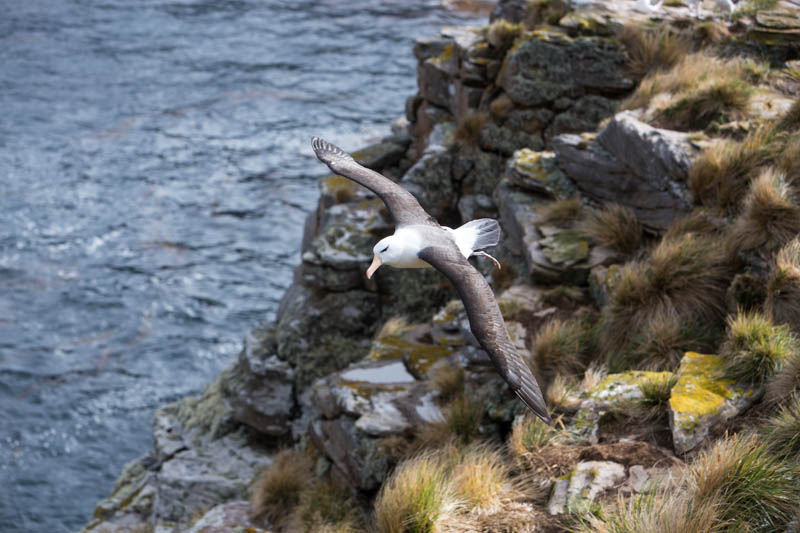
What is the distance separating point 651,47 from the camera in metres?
13.2

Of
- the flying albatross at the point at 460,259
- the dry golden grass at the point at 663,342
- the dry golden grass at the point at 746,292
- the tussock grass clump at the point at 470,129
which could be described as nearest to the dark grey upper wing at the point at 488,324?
the flying albatross at the point at 460,259

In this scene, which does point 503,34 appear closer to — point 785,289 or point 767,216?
point 767,216

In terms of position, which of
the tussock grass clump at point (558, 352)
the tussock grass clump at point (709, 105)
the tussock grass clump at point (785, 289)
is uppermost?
the tussock grass clump at point (709, 105)

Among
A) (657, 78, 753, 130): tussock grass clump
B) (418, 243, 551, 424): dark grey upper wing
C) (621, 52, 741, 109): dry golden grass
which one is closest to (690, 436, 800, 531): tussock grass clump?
(418, 243, 551, 424): dark grey upper wing

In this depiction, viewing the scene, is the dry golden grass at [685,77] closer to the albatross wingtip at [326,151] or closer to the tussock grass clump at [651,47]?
the tussock grass clump at [651,47]

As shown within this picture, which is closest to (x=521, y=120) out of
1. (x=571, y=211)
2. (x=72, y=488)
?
(x=571, y=211)

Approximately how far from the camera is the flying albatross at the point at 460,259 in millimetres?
5059

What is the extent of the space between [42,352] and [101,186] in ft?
36.2

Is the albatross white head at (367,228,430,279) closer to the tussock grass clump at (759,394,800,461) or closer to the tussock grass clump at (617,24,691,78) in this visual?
the tussock grass clump at (759,394,800,461)

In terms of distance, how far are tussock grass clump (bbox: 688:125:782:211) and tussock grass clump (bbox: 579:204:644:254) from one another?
0.86m

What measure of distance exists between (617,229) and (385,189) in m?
4.13

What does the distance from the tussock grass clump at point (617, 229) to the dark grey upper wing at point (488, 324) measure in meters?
4.53

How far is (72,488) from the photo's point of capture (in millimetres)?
20375

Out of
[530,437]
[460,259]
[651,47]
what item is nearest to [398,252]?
[460,259]
